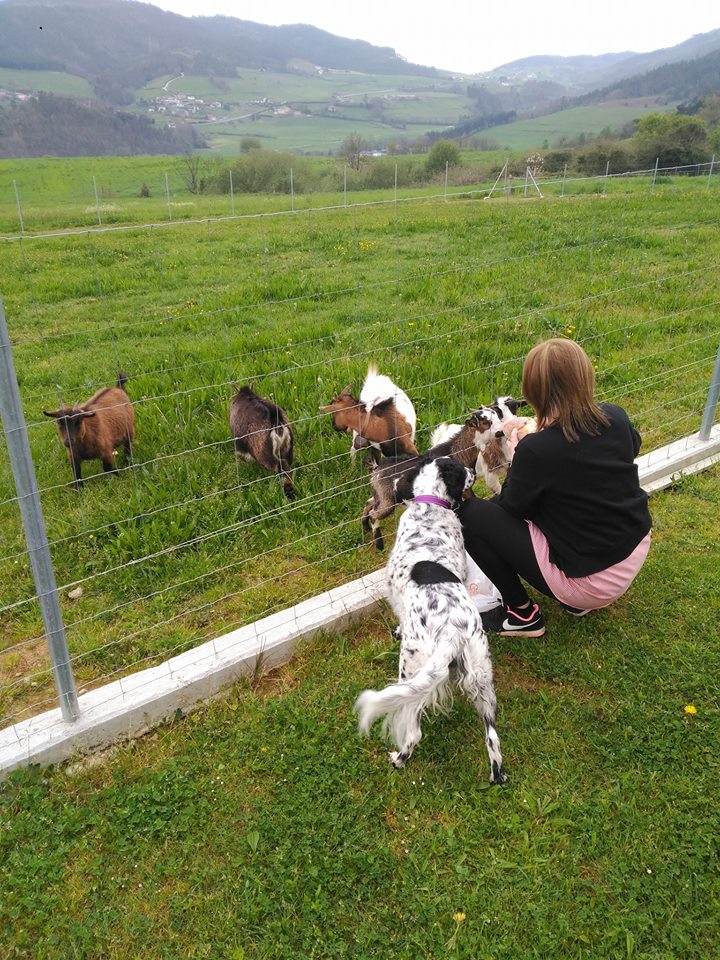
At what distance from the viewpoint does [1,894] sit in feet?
8.38

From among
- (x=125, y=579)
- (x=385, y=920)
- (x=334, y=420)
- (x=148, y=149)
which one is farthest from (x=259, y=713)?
(x=148, y=149)

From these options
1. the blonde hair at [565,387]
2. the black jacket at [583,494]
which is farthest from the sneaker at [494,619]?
the blonde hair at [565,387]

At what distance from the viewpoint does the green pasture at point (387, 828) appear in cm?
243

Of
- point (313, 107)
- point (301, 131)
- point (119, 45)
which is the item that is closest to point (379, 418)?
point (301, 131)

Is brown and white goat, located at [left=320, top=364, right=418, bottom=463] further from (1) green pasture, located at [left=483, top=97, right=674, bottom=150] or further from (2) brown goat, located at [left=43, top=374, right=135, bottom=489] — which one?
(1) green pasture, located at [left=483, top=97, right=674, bottom=150]

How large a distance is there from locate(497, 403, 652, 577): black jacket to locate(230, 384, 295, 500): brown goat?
6.93ft

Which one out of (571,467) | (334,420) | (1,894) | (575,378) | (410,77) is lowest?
(1,894)

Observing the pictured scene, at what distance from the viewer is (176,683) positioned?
3301 mm

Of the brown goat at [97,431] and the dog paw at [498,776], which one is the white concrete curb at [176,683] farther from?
the brown goat at [97,431]

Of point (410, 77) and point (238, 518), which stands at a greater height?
point (410, 77)

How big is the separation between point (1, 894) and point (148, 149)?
44.6 metres

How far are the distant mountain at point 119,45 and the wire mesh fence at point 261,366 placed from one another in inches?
2472

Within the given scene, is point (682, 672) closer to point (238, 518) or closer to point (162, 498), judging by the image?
point (238, 518)

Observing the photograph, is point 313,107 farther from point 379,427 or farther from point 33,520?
point 33,520
